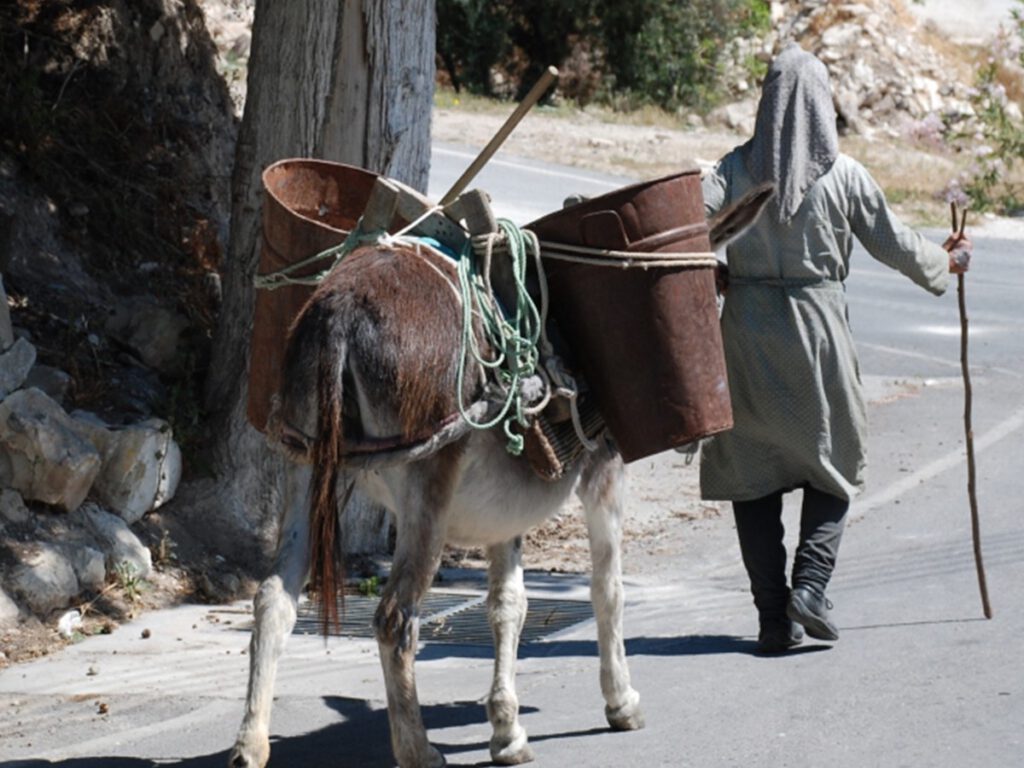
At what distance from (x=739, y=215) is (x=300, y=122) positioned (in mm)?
2640

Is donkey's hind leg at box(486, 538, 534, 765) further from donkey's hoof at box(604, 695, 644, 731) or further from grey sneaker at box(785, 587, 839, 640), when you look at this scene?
grey sneaker at box(785, 587, 839, 640)

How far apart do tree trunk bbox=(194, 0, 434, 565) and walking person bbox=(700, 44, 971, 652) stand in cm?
184

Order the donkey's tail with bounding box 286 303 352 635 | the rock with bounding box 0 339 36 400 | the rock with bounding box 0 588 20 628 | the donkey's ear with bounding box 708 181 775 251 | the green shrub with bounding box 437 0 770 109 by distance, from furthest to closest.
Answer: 1. the green shrub with bounding box 437 0 770 109
2. the rock with bounding box 0 339 36 400
3. the rock with bounding box 0 588 20 628
4. the donkey's ear with bounding box 708 181 775 251
5. the donkey's tail with bounding box 286 303 352 635

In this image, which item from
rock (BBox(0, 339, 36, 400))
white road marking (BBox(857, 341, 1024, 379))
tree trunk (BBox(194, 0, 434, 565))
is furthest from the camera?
white road marking (BBox(857, 341, 1024, 379))

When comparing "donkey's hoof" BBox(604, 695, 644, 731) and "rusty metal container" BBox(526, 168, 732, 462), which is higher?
"rusty metal container" BBox(526, 168, 732, 462)

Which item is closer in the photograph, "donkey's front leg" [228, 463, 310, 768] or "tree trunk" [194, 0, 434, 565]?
"donkey's front leg" [228, 463, 310, 768]

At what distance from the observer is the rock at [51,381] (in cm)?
802

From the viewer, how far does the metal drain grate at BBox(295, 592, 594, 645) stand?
7395 mm

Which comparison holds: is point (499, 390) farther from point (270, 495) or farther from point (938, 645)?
point (270, 495)

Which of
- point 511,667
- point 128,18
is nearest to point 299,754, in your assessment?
point 511,667

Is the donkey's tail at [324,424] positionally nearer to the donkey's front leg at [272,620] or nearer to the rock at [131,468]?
the donkey's front leg at [272,620]

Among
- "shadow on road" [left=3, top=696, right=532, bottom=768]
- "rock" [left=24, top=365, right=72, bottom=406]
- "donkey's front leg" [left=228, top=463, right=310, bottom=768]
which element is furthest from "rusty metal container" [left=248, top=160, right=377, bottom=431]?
"rock" [left=24, top=365, right=72, bottom=406]

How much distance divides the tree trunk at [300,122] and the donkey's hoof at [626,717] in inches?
109

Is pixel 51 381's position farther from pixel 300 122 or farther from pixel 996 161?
pixel 996 161
